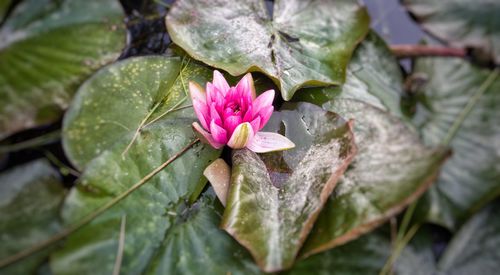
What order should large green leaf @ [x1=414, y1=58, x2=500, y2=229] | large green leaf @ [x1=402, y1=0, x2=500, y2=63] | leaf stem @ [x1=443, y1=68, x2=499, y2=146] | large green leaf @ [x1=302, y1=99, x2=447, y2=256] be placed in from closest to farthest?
large green leaf @ [x1=302, y1=99, x2=447, y2=256] → large green leaf @ [x1=414, y1=58, x2=500, y2=229] → leaf stem @ [x1=443, y1=68, x2=499, y2=146] → large green leaf @ [x1=402, y1=0, x2=500, y2=63]

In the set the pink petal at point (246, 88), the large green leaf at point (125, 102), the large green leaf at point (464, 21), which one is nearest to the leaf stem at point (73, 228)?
the large green leaf at point (125, 102)

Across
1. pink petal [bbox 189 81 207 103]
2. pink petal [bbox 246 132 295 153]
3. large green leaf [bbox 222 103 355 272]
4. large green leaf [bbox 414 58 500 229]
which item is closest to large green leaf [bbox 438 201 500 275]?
large green leaf [bbox 414 58 500 229]

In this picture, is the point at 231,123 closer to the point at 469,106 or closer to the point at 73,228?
the point at 73,228

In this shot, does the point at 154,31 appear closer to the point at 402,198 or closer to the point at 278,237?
the point at 278,237

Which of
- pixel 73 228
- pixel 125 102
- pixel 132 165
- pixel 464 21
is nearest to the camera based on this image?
pixel 73 228

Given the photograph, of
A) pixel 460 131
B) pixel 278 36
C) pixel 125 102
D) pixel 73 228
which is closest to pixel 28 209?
pixel 73 228

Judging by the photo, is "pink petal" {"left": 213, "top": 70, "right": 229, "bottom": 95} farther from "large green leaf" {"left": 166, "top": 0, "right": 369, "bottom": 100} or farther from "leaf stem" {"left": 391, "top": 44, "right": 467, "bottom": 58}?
"leaf stem" {"left": 391, "top": 44, "right": 467, "bottom": 58}
